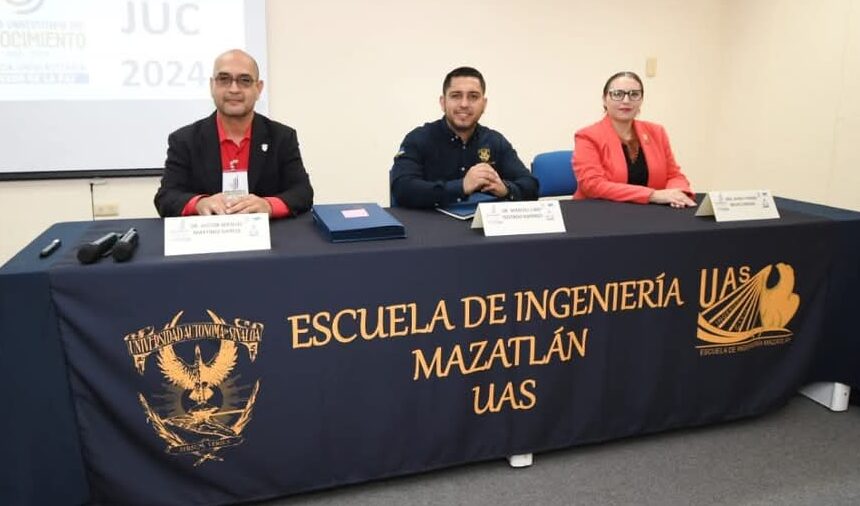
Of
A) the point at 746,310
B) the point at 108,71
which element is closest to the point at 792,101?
the point at 746,310

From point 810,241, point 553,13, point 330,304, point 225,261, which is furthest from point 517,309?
point 553,13

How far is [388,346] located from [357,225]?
1.06ft

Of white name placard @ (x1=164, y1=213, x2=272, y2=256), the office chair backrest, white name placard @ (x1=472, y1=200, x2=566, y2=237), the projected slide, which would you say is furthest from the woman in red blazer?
the projected slide

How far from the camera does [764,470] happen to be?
1.85 metres

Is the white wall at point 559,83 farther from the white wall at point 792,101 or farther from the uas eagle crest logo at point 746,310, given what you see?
the uas eagle crest logo at point 746,310

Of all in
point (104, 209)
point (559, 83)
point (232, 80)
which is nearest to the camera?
point (232, 80)

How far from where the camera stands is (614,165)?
2.45m

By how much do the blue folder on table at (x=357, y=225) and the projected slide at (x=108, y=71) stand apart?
1.99 meters

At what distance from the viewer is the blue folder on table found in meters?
1.63

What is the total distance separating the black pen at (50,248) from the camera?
58.6 inches

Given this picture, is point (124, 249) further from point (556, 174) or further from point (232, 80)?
point (556, 174)

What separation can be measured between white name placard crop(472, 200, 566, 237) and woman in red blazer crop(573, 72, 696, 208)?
65 centimetres

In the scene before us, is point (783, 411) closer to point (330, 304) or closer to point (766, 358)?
point (766, 358)

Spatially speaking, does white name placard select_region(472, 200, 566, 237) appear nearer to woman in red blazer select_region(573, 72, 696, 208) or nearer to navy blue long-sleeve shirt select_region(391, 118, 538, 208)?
navy blue long-sleeve shirt select_region(391, 118, 538, 208)
